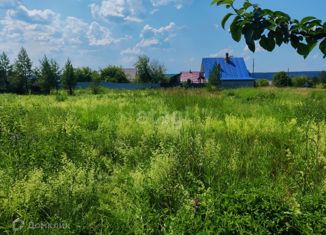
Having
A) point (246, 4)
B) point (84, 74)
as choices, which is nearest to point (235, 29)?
point (246, 4)

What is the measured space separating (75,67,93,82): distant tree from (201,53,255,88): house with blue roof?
975 inches

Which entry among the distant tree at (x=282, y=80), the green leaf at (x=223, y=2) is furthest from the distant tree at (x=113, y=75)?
the green leaf at (x=223, y=2)

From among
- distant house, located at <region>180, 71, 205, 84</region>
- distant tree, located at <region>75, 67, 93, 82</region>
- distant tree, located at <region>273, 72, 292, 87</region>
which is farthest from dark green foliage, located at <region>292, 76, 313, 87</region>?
distant tree, located at <region>75, 67, 93, 82</region>

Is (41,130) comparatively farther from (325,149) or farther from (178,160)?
(325,149)

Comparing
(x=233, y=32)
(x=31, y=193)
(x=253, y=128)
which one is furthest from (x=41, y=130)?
(x=233, y=32)

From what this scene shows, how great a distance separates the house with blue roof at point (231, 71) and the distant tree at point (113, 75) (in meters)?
18.0

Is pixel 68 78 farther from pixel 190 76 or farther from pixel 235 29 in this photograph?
pixel 235 29

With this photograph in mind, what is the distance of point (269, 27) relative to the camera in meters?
1.56

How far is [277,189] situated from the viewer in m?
3.29

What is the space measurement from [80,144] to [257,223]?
308 centimetres
